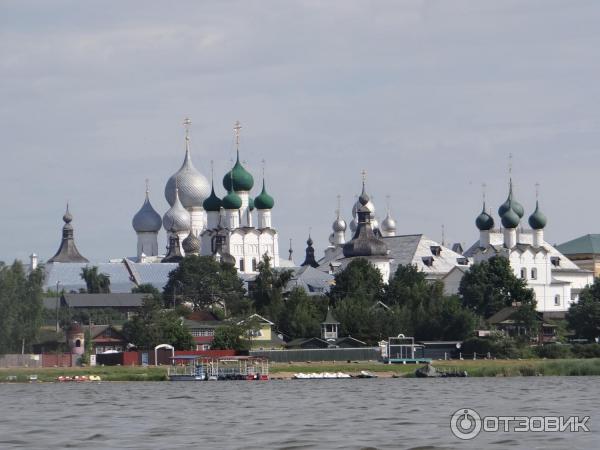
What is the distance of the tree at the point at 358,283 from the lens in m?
111

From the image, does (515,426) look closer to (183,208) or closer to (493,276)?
(493,276)

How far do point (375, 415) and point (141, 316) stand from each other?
5210 cm

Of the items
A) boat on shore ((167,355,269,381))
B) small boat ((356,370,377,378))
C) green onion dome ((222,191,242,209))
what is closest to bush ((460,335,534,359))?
boat on shore ((167,355,269,381))

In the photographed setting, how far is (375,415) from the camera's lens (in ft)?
153

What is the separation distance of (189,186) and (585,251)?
38.3m

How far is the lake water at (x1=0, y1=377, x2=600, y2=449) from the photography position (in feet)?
125

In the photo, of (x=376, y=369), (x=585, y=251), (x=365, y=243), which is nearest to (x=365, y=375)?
(x=376, y=369)

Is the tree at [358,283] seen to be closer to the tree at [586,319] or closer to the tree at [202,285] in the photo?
the tree at [202,285]

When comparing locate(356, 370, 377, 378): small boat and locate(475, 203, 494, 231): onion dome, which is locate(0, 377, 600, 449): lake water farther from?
locate(475, 203, 494, 231): onion dome

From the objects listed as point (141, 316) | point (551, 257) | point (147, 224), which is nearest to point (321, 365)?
point (141, 316)

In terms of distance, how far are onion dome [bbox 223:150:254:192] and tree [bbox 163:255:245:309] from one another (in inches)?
783

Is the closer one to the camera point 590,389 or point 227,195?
point 590,389

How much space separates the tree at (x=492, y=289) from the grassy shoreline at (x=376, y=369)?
23.2 metres

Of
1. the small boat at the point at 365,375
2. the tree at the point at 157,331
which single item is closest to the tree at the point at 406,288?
the tree at the point at 157,331
